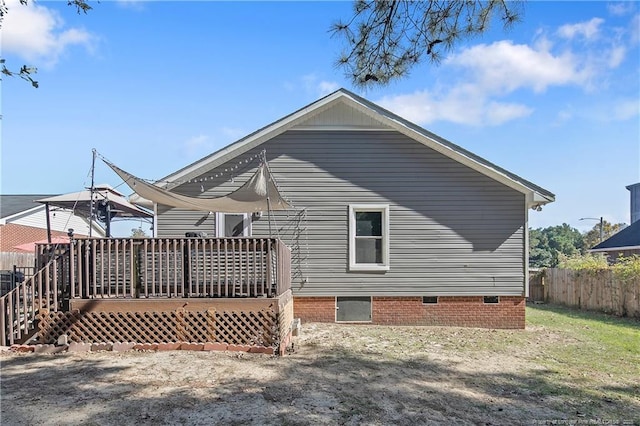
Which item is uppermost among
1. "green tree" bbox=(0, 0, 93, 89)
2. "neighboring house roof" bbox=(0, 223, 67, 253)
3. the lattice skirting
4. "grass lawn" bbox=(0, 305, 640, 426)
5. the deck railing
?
"green tree" bbox=(0, 0, 93, 89)

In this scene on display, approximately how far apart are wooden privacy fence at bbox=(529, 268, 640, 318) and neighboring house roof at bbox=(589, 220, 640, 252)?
846 cm

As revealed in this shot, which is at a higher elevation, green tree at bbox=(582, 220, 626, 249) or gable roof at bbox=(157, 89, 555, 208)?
gable roof at bbox=(157, 89, 555, 208)

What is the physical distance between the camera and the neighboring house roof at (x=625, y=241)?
2321 cm

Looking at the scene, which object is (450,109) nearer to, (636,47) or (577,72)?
(577,72)

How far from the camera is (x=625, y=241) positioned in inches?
954

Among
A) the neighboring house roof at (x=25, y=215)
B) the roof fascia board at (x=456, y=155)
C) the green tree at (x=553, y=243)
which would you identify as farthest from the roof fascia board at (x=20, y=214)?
the green tree at (x=553, y=243)

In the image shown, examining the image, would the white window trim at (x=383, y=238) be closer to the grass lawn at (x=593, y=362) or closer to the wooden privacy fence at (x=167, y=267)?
the wooden privacy fence at (x=167, y=267)

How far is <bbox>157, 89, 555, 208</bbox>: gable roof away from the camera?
33.7 feet

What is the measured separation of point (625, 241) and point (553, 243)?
120ft

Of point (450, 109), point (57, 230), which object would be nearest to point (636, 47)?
point (450, 109)

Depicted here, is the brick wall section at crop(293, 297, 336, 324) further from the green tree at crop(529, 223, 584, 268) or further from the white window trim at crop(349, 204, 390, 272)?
the green tree at crop(529, 223, 584, 268)

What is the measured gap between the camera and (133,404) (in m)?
4.53

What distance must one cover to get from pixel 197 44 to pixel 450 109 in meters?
7.04

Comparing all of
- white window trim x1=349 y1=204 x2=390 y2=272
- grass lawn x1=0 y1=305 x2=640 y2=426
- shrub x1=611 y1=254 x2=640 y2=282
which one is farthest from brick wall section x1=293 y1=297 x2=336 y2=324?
shrub x1=611 y1=254 x2=640 y2=282
